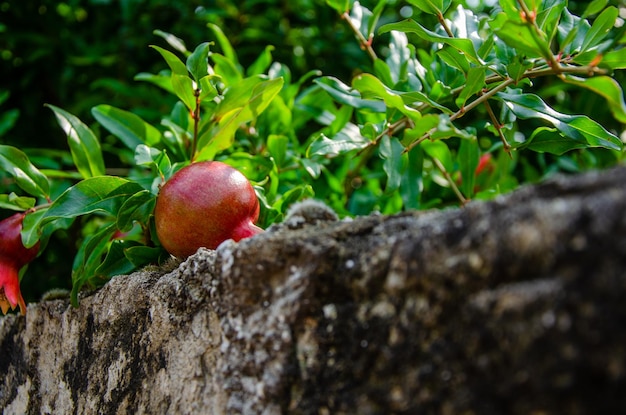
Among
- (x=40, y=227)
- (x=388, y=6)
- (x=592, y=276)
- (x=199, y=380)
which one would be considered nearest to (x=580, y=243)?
(x=592, y=276)

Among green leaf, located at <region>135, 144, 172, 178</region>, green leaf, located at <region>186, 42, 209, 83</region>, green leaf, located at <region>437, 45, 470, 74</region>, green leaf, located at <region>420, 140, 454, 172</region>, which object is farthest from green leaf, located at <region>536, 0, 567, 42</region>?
green leaf, located at <region>135, 144, 172, 178</region>

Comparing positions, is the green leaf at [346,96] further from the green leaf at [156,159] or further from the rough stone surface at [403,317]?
the rough stone surface at [403,317]

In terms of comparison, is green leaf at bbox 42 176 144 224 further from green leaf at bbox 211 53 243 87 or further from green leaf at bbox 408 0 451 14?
green leaf at bbox 408 0 451 14

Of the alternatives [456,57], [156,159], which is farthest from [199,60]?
[456,57]

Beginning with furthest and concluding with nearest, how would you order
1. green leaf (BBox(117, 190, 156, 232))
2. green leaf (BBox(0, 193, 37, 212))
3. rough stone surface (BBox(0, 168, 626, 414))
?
green leaf (BBox(0, 193, 37, 212)) → green leaf (BBox(117, 190, 156, 232)) → rough stone surface (BBox(0, 168, 626, 414))

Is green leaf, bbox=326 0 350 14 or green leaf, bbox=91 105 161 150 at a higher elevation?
green leaf, bbox=326 0 350 14

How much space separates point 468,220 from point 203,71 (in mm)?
565

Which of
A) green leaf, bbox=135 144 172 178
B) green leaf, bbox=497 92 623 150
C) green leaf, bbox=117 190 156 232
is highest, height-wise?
green leaf, bbox=497 92 623 150

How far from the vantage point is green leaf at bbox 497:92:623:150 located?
852 millimetres

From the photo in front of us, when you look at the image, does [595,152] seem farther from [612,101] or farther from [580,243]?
[580,243]

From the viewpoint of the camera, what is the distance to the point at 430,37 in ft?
2.87

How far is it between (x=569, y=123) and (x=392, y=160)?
0.25 metres

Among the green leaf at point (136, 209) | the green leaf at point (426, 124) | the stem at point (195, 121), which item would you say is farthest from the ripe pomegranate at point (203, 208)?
the green leaf at point (426, 124)

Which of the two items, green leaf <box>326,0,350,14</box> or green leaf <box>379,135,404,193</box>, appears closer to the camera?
green leaf <box>379,135,404,193</box>
